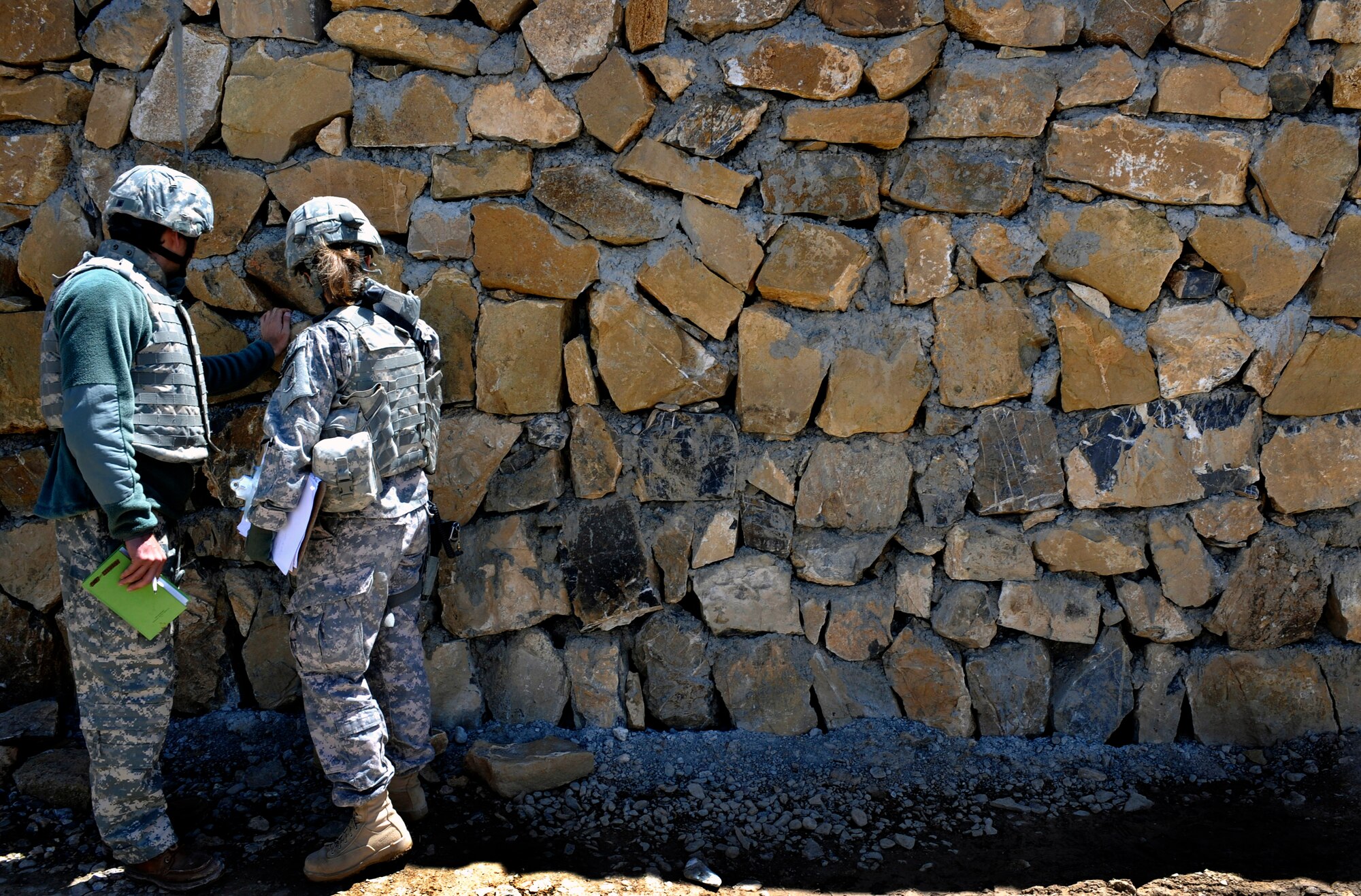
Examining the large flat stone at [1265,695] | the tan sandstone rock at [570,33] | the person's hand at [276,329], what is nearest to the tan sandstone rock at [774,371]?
the tan sandstone rock at [570,33]

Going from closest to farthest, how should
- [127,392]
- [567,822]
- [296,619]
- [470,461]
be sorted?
[127,392] → [296,619] → [567,822] → [470,461]

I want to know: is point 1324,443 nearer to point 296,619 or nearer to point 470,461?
point 470,461

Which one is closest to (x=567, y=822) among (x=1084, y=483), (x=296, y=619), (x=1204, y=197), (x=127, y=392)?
(x=296, y=619)

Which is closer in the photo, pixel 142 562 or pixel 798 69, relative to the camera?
pixel 142 562

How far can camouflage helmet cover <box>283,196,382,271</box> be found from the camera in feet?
8.46

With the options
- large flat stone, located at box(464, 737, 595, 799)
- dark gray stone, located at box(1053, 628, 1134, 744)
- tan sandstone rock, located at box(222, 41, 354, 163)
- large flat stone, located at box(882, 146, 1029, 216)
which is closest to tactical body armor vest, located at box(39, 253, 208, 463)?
tan sandstone rock, located at box(222, 41, 354, 163)

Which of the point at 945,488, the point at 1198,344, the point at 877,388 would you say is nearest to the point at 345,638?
the point at 877,388

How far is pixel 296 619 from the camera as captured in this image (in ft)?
8.56

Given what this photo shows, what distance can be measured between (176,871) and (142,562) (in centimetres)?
83

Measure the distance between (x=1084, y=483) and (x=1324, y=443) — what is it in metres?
0.74

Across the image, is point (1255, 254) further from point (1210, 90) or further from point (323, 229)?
point (323, 229)

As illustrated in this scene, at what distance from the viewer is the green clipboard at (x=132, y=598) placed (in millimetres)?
2473

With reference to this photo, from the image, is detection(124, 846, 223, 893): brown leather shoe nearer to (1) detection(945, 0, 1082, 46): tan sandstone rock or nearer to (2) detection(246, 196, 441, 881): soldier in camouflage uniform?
(2) detection(246, 196, 441, 881): soldier in camouflage uniform

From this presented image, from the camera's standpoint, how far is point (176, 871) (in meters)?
2.60
